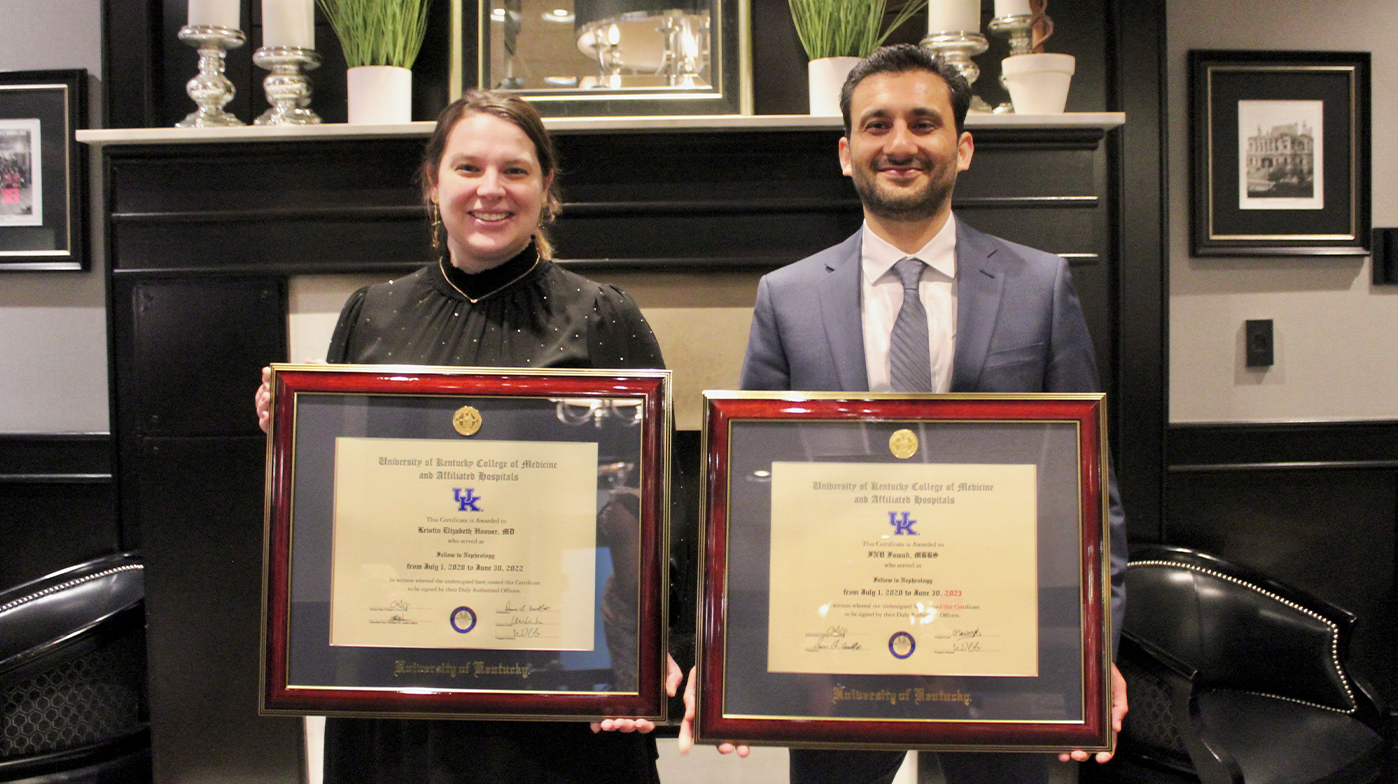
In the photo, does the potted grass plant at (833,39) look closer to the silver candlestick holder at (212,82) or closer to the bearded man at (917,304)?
the bearded man at (917,304)

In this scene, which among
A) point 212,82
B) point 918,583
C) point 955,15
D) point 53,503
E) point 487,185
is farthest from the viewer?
point 53,503

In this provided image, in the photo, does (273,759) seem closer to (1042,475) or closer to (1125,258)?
(1042,475)

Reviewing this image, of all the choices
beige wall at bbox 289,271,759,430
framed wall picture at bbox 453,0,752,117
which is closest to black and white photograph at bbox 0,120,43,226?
beige wall at bbox 289,271,759,430

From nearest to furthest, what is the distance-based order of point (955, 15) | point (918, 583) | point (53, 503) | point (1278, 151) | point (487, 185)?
1. point (918, 583)
2. point (487, 185)
3. point (955, 15)
4. point (1278, 151)
5. point (53, 503)

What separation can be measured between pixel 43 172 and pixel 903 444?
8.13 ft

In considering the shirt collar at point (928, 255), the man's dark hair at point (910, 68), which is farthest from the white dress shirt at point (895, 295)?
the man's dark hair at point (910, 68)

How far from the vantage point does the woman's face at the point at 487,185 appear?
1.25 m

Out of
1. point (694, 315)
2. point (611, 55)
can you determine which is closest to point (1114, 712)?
point (694, 315)

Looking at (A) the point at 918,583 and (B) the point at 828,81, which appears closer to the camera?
(A) the point at 918,583

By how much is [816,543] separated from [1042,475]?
28 centimetres

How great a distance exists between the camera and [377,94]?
6.66 feet

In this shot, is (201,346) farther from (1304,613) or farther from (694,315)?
(1304,613)

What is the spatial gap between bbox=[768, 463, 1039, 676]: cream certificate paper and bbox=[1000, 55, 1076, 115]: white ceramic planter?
1.18 m

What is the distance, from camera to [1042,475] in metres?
1.10
